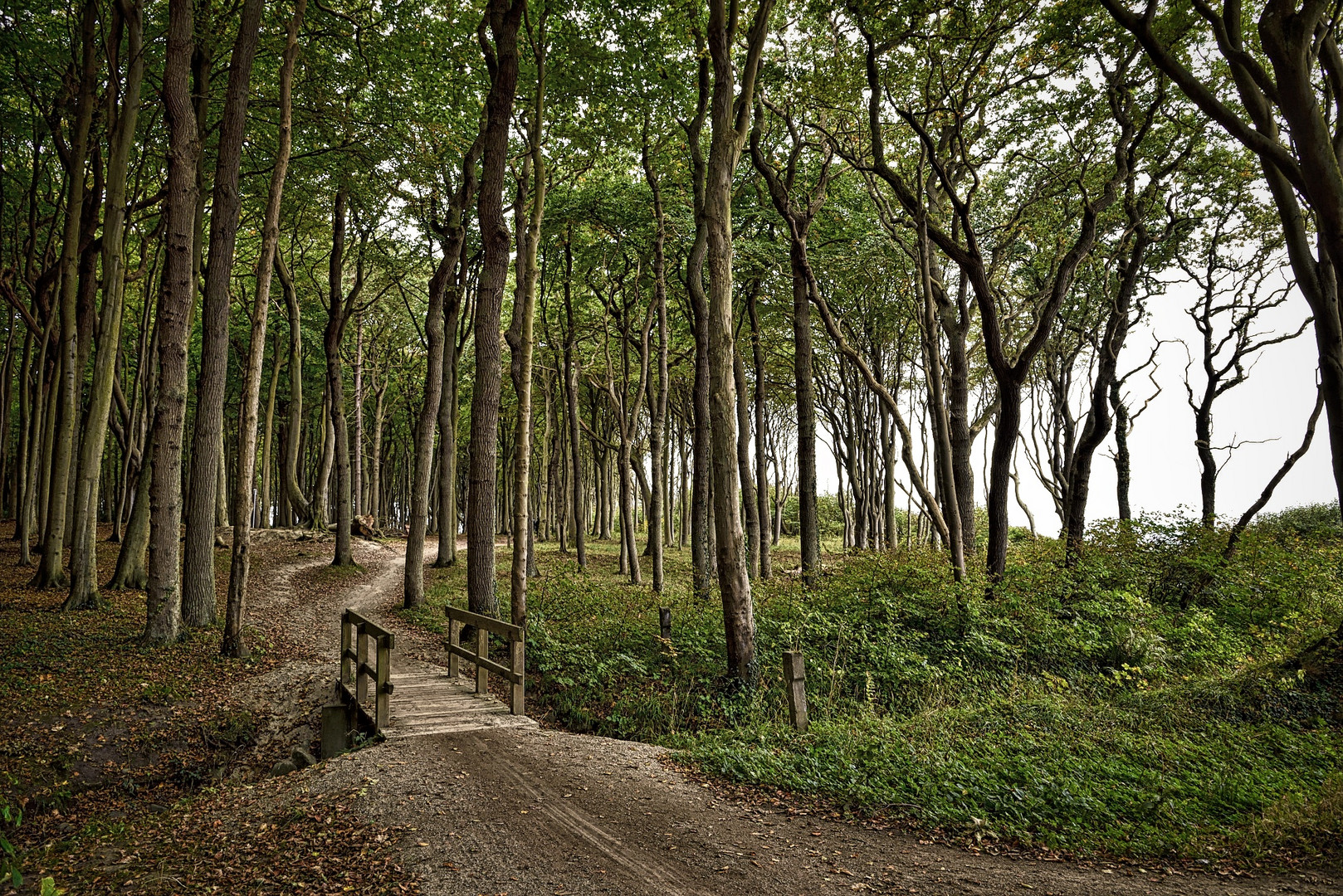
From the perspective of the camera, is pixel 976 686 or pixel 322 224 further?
pixel 322 224

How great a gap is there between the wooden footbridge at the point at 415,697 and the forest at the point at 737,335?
117 centimetres

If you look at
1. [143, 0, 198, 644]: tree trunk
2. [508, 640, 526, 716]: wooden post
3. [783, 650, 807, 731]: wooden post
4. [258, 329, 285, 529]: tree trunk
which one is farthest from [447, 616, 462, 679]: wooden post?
[258, 329, 285, 529]: tree trunk

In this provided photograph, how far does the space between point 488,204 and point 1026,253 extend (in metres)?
17.2

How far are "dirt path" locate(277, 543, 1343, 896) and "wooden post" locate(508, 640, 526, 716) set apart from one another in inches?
47.3

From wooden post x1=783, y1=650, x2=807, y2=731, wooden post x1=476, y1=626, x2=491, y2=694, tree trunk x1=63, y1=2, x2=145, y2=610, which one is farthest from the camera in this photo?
tree trunk x1=63, y1=2, x2=145, y2=610

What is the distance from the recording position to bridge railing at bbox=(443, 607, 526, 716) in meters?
9.04

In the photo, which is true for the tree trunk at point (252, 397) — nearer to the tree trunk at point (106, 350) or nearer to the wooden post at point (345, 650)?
the wooden post at point (345, 650)

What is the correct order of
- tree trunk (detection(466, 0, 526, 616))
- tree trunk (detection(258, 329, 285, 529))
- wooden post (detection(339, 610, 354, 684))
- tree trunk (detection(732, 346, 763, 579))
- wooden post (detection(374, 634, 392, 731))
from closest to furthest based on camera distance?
wooden post (detection(374, 634, 392, 731)) → wooden post (detection(339, 610, 354, 684)) → tree trunk (detection(466, 0, 526, 616)) → tree trunk (detection(732, 346, 763, 579)) → tree trunk (detection(258, 329, 285, 529))

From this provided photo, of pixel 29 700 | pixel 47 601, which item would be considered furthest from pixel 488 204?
pixel 47 601

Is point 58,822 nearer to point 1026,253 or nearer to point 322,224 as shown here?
point 322,224

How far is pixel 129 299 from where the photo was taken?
25781 mm

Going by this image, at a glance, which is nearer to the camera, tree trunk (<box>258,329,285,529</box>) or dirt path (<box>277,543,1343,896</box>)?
dirt path (<box>277,543,1343,896</box>)

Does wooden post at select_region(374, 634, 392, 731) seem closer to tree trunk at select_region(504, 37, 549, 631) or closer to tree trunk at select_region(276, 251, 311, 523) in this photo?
A: tree trunk at select_region(504, 37, 549, 631)

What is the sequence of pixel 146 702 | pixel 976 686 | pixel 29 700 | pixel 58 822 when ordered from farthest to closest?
1. pixel 976 686
2. pixel 146 702
3. pixel 29 700
4. pixel 58 822
